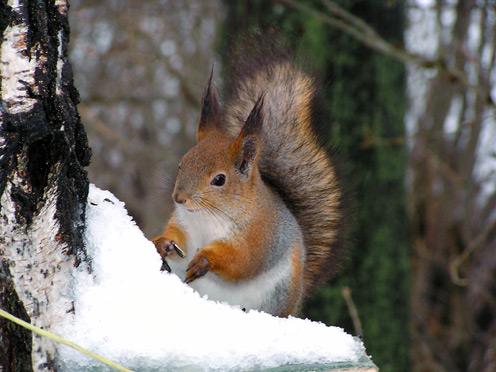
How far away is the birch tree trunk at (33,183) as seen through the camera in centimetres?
93

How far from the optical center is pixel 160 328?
963 millimetres

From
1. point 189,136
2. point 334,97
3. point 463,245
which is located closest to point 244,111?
point 334,97

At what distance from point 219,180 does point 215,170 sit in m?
0.03

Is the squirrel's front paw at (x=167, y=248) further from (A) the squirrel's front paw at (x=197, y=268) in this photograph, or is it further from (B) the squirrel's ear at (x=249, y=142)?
(B) the squirrel's ear at (x=249, y=142)

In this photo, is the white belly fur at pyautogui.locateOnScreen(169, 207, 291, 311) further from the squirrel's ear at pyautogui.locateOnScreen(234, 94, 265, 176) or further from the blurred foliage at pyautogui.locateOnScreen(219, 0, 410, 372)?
the blurred foliage at pyautogui.locateOnScreen(219, 0, 410, 372)

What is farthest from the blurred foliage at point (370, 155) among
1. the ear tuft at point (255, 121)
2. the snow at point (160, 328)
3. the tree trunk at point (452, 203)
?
the snow at point (160, 328)

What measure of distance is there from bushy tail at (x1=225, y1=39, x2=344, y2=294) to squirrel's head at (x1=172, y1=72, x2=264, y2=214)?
0.33 feet

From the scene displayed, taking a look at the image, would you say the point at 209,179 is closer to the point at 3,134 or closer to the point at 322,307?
the point at 3,134

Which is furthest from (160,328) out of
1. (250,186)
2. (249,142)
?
(250,186)

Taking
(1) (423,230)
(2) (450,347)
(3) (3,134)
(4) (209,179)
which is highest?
(3) (3,134)

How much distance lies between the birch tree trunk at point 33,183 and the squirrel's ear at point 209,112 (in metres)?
0.52

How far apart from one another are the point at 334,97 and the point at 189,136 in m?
2.80

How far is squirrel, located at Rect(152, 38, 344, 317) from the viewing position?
5.13 feet

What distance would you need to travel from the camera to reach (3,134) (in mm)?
917
